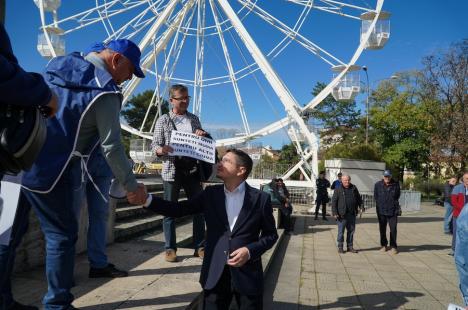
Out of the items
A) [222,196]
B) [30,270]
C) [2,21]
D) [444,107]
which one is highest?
[444,107]

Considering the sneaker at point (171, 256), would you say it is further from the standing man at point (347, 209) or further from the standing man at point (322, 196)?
the standing man at point (322, 196)

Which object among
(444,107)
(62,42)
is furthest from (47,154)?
(444,107)

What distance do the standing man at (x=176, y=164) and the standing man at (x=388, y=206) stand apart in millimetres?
6410

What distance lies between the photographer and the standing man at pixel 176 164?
4387 millimetres

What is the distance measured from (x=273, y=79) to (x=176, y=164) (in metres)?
15.1

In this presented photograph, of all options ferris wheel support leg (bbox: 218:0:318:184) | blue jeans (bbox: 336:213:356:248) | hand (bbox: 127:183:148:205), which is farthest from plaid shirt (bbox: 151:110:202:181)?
ferris wheel support leg (bbox: 218:0:318:184)

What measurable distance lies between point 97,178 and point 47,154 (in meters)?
1.60

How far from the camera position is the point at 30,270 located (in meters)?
3.87

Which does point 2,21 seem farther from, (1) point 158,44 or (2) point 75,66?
(1) point 158,44

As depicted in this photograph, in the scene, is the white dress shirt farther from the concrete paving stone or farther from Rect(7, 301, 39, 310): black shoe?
the concrete paving stone

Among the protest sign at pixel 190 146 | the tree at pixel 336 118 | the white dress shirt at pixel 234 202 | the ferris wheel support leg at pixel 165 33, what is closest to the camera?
the white dress shirt at pixel 234 202

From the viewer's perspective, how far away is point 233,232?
286 centimetres

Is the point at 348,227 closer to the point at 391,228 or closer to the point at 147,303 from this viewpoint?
the point at 391,228

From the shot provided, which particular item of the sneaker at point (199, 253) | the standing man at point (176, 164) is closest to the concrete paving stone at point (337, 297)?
the sneaker at point (199, 253)
